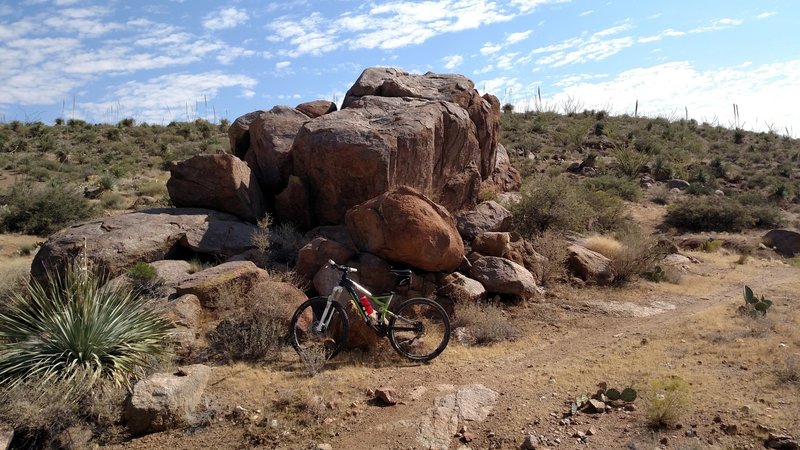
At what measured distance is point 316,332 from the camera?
7582 millimetres

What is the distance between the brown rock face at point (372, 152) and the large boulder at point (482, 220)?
0.91 m

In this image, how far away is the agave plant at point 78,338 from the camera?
6137 millimetres

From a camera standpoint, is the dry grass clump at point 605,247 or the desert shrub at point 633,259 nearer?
the desert shrub at point 633,259

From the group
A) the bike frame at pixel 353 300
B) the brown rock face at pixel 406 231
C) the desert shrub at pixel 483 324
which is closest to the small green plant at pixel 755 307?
the desert shrub at pixel 483 324

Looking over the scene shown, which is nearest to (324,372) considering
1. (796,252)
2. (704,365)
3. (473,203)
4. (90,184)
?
(704,365)

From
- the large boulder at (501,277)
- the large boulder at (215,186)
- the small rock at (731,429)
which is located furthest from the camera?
the large boulder at (215,186)

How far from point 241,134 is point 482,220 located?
592 cm

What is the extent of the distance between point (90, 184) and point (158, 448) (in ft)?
65.5

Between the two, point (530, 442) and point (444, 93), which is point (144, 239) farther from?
point (444, 93)

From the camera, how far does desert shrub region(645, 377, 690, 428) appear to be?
5719mm

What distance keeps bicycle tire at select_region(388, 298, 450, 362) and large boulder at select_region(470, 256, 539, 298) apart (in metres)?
2.15

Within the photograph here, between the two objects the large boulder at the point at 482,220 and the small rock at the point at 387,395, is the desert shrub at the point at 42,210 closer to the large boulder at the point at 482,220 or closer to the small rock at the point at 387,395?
the large boulder at the point at 482,220

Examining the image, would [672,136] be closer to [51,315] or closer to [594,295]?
[594,295]

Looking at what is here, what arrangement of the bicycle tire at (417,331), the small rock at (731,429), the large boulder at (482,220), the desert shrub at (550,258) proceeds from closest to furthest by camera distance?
the small rock at (731,429), the bicycle tire at (417,331), the desert shrub at (550,258), the large boulder at (482,220)
